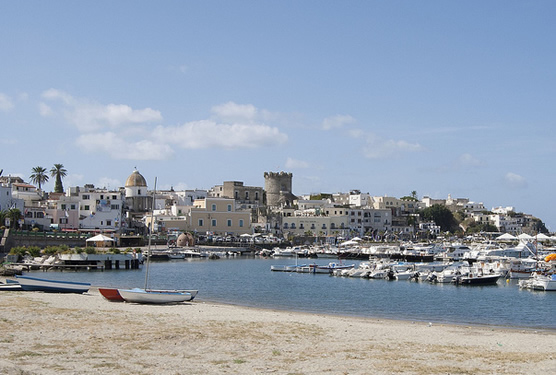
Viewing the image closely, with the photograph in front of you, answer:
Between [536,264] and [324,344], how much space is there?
134 feet

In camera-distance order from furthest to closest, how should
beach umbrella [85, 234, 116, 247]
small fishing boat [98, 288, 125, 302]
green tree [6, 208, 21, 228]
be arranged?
green tree [6, 208, 21, 228] < beach umbrella [85, 234, 116, 247] < small fishing boat [98, 288, 125, 302]

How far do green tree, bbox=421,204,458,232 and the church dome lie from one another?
6012cm

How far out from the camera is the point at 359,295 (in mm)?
39688

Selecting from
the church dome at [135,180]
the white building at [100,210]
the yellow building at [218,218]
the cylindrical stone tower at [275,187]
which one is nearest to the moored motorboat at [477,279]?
the white building at [100,210]

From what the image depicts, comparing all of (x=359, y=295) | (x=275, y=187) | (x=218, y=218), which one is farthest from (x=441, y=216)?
(x=359, y=295)

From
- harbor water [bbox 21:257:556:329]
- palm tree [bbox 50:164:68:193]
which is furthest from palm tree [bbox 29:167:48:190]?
harbor water [bbox 21:257:556:329]

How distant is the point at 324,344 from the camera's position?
719 inches

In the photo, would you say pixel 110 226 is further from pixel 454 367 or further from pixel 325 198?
pixel 454 367

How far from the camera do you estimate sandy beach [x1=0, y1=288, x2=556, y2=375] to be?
46.8 feet

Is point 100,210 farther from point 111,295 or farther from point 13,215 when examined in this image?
point 111,295

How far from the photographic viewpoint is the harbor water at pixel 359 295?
31156mm

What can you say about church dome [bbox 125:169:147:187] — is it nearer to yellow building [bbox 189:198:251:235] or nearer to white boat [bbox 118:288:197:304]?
yellow building [bbox 189:198:251:235]

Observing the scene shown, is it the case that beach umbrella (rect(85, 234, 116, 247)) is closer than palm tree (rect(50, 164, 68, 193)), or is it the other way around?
beach umbrella (rect(85, 234, 116, 247))

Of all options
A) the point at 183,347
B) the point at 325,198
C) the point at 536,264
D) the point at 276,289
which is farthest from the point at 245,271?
the point at 325,198
